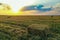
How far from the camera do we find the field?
1.41 meters

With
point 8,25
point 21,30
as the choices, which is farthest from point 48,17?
point 8,25

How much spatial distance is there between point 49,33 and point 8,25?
1.52 feet

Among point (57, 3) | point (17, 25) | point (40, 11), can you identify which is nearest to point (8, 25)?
point (17, 25)

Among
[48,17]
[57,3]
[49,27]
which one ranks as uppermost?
[57,3]

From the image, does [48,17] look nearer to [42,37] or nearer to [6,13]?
[42,37]

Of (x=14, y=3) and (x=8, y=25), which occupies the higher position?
(x=14, y=3)

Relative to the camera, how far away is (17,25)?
4.78ft

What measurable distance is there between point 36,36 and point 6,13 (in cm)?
44

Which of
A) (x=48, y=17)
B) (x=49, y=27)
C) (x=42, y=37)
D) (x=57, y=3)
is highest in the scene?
(x=57, y=3)

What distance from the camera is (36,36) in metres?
1.41

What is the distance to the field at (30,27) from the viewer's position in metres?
1.41

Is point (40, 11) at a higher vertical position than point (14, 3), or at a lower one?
lower

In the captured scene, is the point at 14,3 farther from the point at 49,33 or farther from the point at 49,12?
the point at 49,33

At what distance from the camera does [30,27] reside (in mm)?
1441
